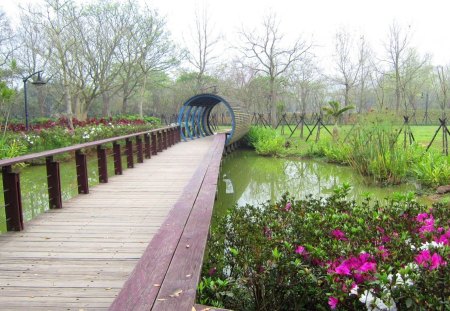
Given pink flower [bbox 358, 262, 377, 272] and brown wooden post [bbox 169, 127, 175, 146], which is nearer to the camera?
pink flower [bbox 358, 262, 377, 272]

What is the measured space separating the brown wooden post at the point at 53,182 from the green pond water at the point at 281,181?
2.60 meters

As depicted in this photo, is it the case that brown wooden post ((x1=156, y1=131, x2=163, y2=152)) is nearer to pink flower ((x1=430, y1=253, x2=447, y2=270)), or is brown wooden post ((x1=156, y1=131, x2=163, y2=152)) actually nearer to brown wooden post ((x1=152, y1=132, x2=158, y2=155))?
brown wooden post ((x1=152, y1=132, x2=158, y2=155))

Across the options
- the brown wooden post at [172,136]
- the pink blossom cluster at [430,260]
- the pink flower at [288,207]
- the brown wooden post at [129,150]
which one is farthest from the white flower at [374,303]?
the brown wooden post at [172,136]

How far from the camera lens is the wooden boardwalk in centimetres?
249

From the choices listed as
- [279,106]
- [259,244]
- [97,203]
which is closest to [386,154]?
Result: [97,203]

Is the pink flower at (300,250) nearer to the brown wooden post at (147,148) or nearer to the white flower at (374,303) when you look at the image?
the white flower at (374,303)

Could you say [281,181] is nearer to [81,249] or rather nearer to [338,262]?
[81,249]

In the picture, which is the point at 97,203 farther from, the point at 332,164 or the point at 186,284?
the point at 332,164

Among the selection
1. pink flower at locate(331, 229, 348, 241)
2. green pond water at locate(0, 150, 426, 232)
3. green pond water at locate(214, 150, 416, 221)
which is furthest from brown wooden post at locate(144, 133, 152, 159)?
pink flower at locate(331, 229, 348, 241)

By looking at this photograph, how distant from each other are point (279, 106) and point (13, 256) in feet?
85.4

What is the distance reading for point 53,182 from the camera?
479cm

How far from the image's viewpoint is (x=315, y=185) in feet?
33.1

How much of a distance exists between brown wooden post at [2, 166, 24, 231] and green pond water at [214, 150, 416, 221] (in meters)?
3.29

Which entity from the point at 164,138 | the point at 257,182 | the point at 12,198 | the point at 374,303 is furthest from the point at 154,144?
the point at 374,303
